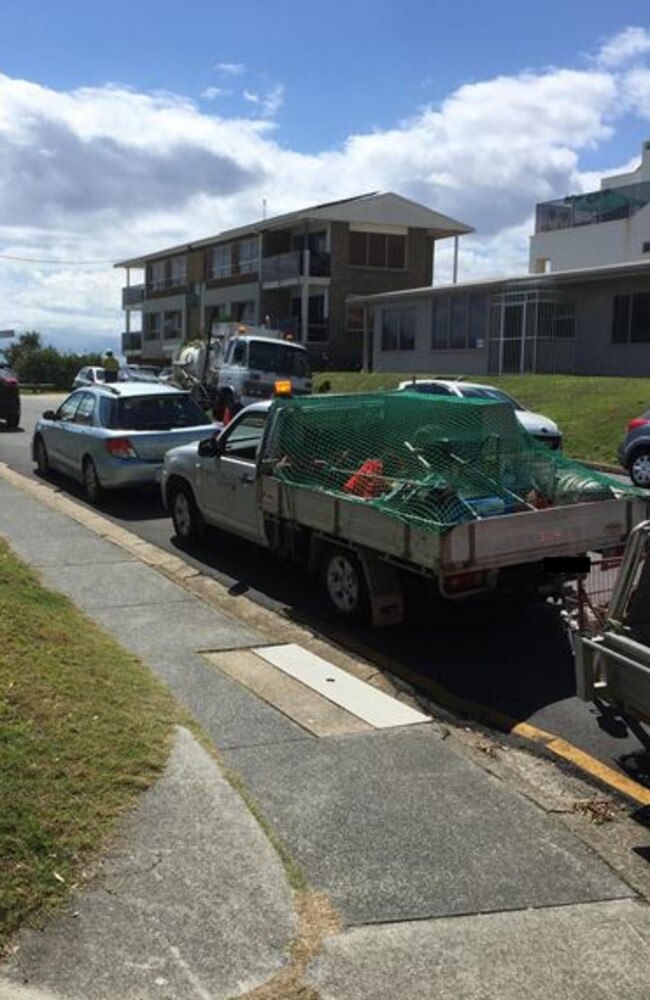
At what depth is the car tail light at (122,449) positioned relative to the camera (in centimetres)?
1294

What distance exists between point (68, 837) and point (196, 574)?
18.5ft

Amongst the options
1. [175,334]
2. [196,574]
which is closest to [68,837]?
[196,574]

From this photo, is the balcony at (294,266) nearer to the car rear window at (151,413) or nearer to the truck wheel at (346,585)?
the car rear window at (151,413)

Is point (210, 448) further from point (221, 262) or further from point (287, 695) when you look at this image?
point (221, 262)

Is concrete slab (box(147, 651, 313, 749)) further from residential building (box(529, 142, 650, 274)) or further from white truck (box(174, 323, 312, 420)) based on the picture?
residential building (box(529, 142, 650, 274))

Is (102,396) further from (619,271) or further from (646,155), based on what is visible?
(646,155)

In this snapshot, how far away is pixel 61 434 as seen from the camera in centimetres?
1466

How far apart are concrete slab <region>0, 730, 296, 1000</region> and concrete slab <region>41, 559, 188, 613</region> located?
3813 mm

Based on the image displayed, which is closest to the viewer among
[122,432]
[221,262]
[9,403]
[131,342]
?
[122,432]

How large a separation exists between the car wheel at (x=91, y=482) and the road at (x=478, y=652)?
3.45m

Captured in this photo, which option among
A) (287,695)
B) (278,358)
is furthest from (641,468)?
(287,695)

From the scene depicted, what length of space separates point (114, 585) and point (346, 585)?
6.58ft

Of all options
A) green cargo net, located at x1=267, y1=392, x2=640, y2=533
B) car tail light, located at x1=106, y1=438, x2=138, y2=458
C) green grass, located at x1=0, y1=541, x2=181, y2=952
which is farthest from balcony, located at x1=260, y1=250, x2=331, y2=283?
green grass, located at x1=0, y1=541, x2=181, y2=952

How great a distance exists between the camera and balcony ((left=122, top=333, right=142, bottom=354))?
235 ft
